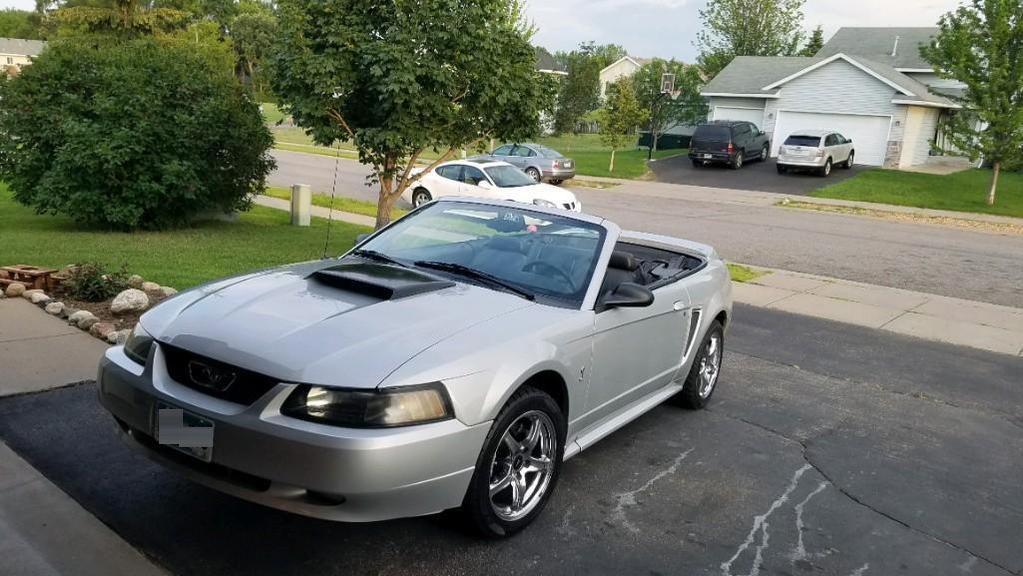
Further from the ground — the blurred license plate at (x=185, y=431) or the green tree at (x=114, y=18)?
the green tree at (x=114, y=18)

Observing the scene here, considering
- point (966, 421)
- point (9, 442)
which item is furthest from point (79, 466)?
point (966, 421)

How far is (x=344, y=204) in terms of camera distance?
763 inches

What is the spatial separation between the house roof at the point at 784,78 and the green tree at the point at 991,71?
968 cm

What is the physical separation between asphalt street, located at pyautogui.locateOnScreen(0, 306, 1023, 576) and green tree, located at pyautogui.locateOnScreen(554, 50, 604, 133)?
132 feet

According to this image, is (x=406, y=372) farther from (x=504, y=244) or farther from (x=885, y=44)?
(x=885, y=44)

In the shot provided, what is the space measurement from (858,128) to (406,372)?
37988 millimetres

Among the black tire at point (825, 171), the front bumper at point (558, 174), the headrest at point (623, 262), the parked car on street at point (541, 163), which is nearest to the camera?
the headrest at point (623, 262)

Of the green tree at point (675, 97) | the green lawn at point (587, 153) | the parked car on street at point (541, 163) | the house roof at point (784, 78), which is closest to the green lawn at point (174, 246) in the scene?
the green lawn at point (587, 153)

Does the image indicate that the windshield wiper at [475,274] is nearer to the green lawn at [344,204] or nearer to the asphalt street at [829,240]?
the asphalt street at [829,240]

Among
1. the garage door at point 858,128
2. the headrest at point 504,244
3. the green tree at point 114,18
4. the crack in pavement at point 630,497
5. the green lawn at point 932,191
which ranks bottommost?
the crack in pavement at point 630,497

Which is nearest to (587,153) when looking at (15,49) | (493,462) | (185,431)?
(493,462)

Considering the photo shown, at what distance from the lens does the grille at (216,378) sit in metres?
3.25

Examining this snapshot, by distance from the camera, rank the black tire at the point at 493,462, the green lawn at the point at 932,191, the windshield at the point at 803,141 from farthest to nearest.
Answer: the windshield at the point at 803,141 → the green lawn at the point at 932,191 → the black tire at the point at 493,462

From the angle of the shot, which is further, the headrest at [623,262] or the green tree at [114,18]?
the green tree at [114,18]
